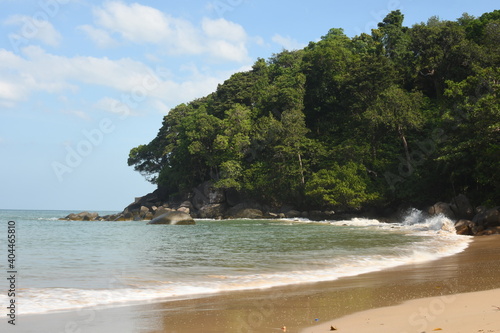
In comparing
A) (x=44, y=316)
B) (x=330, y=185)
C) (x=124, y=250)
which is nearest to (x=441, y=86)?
(x=330, y=185)

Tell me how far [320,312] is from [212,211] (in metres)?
45.6

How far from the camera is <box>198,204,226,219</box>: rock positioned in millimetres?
50553

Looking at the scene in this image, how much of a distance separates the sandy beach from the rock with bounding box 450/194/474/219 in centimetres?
2082

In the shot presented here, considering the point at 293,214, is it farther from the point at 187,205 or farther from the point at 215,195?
the point at 187,205

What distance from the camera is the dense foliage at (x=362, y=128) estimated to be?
29.3 meters

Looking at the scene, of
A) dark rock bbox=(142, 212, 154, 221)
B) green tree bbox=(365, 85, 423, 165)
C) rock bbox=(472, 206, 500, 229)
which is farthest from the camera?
dark rock bbox=(142, 212, 154, 221)

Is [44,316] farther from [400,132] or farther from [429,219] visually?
[400,132]

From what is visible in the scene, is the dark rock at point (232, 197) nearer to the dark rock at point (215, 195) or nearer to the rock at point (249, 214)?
the dark rock at point (215, 195)

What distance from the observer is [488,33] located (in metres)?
42.2

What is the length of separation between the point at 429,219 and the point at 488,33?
78.0 ft

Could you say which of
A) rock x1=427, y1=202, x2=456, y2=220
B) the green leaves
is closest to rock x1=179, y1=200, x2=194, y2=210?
the green leaves

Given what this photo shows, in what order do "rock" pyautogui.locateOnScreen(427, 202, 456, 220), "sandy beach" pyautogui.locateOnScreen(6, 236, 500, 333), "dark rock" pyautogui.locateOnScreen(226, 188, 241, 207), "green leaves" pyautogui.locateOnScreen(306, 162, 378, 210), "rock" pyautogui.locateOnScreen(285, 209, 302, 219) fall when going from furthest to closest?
"dark rock" pyautogui.locateOnScreen(226, 188, 241, 207)
"rock" pyautogui.locateOnScreen(285, 209, 302, 219)
"green leaves" pyautogui.locateOnScreen(306, 162, 378, 210)
"rock" pyautogui.locateOnScreen(427, 202, 456, 220)
"sandy beach" pyautogui.locateOnScreen(6, 236, 500, 333)

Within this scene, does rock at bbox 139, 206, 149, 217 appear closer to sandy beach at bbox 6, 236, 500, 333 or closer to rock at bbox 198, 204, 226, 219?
rock at bbox 198, 204, 226, 219

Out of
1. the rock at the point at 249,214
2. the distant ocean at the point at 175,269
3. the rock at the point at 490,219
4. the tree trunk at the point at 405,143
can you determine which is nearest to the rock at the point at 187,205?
the rock at the point at 249,214
